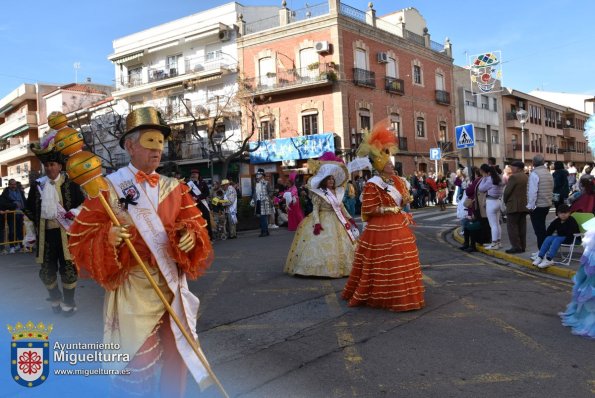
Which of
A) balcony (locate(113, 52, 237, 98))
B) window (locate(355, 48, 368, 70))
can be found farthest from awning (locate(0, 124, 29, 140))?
window (locate(355, 48, 368, 70))

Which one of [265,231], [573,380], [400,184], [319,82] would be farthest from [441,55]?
[573,380]

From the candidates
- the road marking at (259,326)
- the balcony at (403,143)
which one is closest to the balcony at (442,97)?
the balcony at (403,143)

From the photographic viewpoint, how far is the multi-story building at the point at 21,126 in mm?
45000

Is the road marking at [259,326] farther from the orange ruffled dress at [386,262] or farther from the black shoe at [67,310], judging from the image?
the black shoe at [67,310]

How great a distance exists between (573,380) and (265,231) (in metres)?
11.3

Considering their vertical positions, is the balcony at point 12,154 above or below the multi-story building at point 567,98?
below

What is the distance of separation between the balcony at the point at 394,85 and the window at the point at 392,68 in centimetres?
50

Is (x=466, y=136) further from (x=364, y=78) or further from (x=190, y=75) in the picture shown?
(x=190, y=75)

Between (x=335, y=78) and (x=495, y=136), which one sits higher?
(x=335, y=78)

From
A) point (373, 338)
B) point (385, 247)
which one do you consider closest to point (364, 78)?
point (385, 247)

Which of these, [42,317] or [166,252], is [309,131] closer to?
[42,317]

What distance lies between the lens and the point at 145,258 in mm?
2875

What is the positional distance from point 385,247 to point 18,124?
5076 centimetres

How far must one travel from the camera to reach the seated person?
25.8 ft
